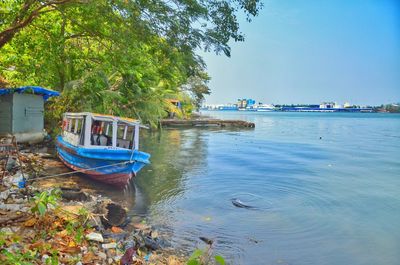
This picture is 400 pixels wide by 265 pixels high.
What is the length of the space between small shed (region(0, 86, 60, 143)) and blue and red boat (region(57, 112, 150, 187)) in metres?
2.77

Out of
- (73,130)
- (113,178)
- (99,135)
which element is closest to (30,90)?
(73,130)

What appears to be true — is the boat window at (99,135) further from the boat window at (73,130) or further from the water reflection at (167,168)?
the water reflection at (167,168)

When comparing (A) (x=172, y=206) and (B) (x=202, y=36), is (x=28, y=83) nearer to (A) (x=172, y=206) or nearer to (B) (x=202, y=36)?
(A) (x=172, y=206)

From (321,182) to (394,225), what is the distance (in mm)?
5967

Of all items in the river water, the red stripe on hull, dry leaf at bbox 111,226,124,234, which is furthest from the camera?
the red stripe on hull

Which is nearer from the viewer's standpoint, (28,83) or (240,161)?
(28,83)

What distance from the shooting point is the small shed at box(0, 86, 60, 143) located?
16078 millimetres

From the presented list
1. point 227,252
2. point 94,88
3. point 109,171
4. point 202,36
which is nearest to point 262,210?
point 227,252

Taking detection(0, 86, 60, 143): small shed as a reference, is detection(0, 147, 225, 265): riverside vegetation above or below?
below

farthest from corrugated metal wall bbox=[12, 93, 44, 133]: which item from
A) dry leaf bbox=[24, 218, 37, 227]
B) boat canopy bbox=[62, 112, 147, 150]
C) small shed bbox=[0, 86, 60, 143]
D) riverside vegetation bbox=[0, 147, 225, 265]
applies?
dry leaf bbox=[24, 218, 37, 227]

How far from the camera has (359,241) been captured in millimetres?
9695

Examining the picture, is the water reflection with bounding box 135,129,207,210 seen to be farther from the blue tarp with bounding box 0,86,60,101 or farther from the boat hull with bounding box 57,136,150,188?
the blue tarp with bounding box 0,86,60,101

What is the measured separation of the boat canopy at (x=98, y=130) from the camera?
45.3 feet

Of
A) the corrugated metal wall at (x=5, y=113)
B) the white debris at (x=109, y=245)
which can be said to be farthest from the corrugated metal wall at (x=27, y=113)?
the white debris at (x=109, y=245)
